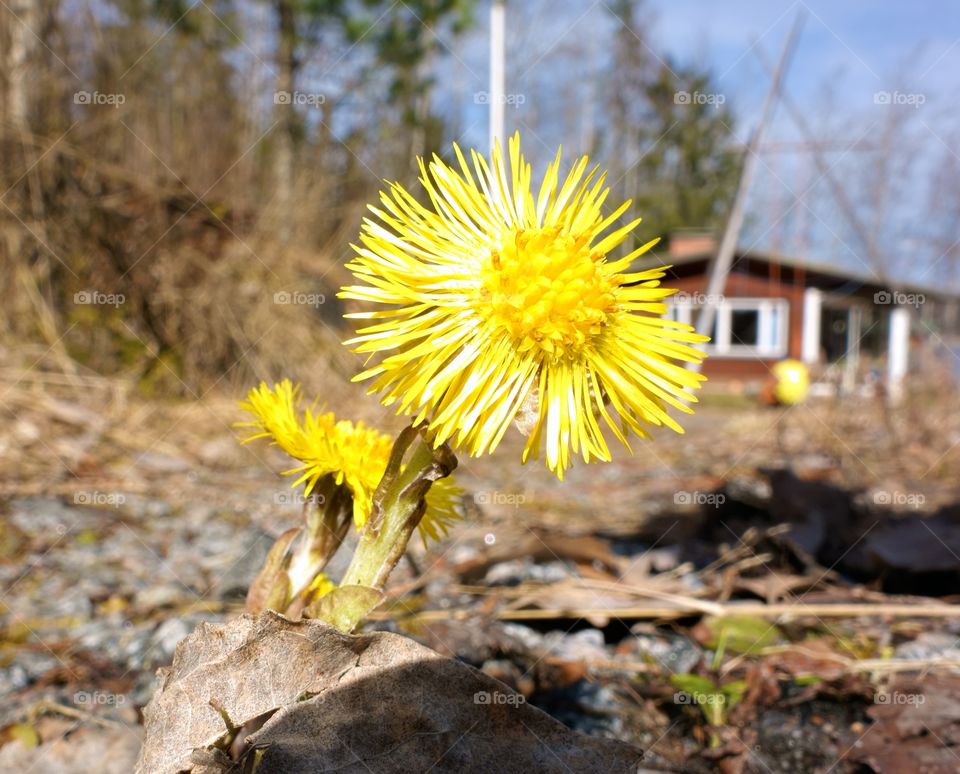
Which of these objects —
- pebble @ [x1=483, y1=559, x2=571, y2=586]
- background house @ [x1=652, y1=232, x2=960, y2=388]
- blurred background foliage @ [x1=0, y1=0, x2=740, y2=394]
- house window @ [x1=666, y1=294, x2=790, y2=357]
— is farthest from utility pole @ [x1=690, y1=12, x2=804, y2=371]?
house window @ [x1=666, y1=294, x2=790, y2=357]

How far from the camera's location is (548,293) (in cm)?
87

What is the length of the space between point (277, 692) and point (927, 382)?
7150mm

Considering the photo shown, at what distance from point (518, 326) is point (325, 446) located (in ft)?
0.93

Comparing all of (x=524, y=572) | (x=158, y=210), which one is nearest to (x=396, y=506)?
(x=524, y=572)

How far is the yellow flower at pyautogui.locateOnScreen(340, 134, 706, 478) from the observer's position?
2.82 ft

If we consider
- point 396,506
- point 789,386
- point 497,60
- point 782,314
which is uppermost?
point 497,60

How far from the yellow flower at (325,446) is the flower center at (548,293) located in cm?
24

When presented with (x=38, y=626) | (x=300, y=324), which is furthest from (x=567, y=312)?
(x=300, y=324)

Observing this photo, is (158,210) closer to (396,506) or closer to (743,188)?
Result: (743,188)

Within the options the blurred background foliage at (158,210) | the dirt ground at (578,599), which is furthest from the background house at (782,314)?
the dirt ground at (578,599)

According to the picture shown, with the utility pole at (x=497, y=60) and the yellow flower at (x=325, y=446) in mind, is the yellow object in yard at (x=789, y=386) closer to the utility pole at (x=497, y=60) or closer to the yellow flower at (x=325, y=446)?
the yellow flower at (x=325, y=446)

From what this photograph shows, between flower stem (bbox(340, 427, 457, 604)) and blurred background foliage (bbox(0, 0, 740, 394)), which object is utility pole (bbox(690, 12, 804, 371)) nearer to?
blurred background foliage (bbox(0, 0, 740, 394))

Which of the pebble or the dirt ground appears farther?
the pebble

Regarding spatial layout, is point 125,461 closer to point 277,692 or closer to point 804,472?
point 277,692
